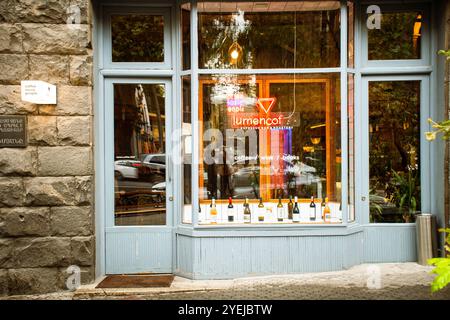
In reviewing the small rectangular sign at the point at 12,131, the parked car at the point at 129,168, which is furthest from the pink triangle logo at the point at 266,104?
the small rectangular sign at the point at 12,131

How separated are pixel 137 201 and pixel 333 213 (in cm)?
297

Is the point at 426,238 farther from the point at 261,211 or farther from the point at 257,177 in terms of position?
the point at 257,177

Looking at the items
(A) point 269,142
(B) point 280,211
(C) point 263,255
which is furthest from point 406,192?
(C) point 263,255

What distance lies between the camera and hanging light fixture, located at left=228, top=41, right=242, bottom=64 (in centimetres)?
700

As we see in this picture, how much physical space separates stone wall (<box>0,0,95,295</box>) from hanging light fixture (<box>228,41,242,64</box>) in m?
2.06

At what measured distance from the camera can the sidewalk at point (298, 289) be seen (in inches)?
232

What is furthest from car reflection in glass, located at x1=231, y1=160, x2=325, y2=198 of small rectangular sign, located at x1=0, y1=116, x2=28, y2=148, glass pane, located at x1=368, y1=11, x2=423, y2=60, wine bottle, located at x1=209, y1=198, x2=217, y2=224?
small rectangular sign, located at x1=0, y1=116, x2=28, y2=148

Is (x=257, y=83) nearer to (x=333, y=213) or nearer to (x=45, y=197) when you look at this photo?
(x=333, y=213)

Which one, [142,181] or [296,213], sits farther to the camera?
[142,181]

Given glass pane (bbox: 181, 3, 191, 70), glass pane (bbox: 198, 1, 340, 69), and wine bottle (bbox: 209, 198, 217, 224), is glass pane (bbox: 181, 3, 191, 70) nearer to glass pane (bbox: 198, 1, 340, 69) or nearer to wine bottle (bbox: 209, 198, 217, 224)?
glass pane (bbox: 198, 1, 340, 69)

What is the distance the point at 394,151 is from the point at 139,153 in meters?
3.97

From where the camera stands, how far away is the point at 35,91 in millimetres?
6105

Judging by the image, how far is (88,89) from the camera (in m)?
6.41

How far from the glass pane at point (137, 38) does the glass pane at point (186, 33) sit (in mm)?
365
